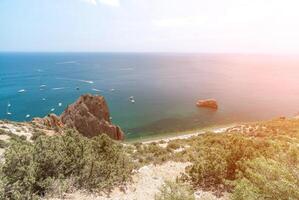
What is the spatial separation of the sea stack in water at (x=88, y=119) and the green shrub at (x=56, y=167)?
23274mm

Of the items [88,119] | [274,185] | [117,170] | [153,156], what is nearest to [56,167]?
[117,170]

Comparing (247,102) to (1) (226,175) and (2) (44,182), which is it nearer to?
(1) (226,175)

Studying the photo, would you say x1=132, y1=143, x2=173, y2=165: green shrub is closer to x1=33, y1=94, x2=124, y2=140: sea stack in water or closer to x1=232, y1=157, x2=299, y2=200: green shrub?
x1=232, y1=157, x2=299, y2=200: green shrub

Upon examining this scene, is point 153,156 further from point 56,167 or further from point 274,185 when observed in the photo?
point 274,185

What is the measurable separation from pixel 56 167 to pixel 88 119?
26.0 m

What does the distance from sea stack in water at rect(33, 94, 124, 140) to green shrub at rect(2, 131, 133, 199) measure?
23.3 m

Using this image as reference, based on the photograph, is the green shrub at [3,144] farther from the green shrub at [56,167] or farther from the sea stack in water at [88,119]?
the sea stack in water at [88,119]

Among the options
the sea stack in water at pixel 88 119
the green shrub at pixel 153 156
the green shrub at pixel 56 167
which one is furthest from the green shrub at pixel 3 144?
the sea stack in water at pixel 88 119

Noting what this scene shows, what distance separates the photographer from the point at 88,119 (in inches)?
1449

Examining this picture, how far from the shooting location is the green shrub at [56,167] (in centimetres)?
977

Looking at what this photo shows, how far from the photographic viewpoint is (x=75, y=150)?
476 inches

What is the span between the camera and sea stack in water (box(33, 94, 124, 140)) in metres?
36.7

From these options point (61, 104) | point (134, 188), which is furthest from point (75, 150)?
point (61, 104)

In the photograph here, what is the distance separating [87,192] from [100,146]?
381 centimetres
